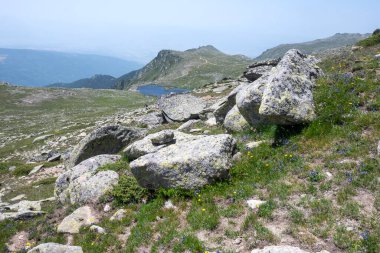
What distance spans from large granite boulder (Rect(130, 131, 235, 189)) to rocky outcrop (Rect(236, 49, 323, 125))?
2462mm

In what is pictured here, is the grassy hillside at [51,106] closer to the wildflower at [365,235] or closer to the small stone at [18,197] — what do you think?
the small stone at [18,197]

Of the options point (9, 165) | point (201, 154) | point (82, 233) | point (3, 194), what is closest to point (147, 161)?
point (201, 154)

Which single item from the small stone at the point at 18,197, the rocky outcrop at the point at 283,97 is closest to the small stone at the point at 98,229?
the rocky outcrop at the point at 283,97

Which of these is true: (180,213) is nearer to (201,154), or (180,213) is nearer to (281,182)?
(201,154)

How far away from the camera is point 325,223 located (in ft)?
30.2

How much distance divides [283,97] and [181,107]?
67.8 feet

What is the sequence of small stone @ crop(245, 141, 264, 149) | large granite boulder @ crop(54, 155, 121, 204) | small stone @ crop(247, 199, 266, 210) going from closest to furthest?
small stone @ crop(247, 199, 266, 210)
small stone @ crop(245, 141, 264, 149)
large granite boulder @ crop(54, 155, 121, 204)

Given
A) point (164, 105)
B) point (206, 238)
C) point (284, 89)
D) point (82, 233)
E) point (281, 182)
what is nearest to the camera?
point (206, 238)

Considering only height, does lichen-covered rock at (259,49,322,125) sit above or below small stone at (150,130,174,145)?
above

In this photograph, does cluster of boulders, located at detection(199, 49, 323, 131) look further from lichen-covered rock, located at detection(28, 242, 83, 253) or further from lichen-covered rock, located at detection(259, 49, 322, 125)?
lichen-covered rock, located at detection(28, 242, 83, 253)

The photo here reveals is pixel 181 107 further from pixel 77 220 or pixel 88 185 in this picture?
pixel 77 220

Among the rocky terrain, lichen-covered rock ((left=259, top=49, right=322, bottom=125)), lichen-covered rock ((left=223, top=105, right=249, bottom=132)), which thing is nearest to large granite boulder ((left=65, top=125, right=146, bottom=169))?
the rocky terrain

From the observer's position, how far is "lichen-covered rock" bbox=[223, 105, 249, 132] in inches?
729

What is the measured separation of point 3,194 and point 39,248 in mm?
17888
